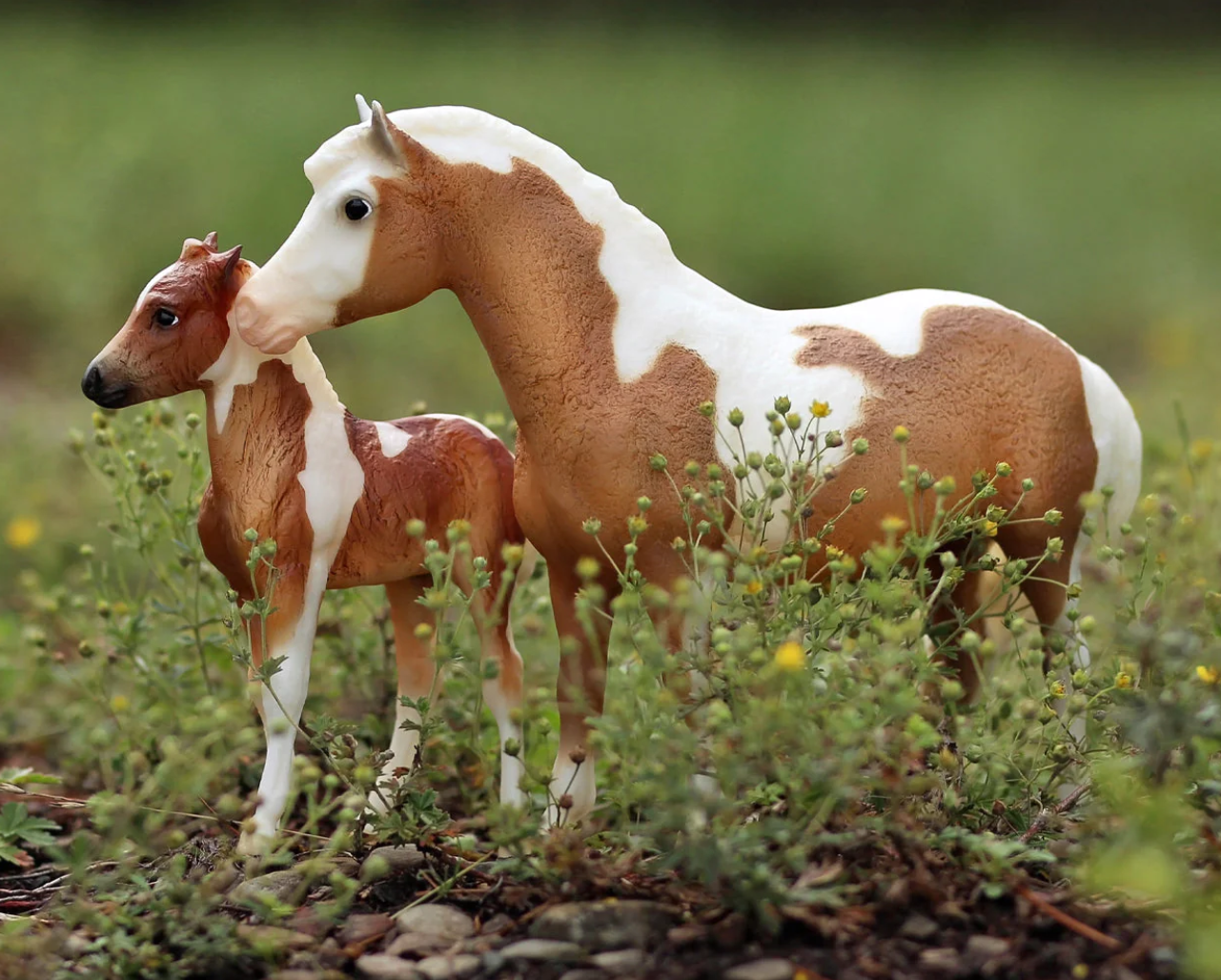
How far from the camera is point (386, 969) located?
167cm

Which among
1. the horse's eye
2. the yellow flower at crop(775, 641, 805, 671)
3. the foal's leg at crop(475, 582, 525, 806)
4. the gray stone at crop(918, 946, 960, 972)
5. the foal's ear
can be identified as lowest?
the gray stone at crop(918, 946, 960, 972)

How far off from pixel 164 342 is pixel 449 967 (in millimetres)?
916

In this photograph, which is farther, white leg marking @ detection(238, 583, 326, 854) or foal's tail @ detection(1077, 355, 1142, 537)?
foal's tail @ detection(1077, 355, 1142, 537)

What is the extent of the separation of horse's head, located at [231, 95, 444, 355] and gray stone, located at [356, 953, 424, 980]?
808 millimetres

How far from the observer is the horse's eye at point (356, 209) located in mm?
1932

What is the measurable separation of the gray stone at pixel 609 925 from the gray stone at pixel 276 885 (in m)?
0.37

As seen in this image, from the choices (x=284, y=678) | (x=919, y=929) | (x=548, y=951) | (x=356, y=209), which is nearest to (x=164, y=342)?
(x=356, y=209)

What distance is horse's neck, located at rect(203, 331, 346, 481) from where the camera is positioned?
2.01 m

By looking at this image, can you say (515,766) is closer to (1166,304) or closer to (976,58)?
(1166,304)

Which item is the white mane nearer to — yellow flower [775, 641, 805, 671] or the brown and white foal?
the brown and white foal

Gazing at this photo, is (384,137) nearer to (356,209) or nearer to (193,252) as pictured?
(356,209)

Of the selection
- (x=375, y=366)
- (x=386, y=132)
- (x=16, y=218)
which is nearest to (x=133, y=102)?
(x=16, y=218)

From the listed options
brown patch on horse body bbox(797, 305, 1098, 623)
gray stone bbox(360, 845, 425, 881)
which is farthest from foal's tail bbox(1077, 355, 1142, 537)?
gray stone bbox(360, 845, 425, 881)

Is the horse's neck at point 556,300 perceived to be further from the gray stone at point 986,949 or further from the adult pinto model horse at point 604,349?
the gray stone at point 986,949
